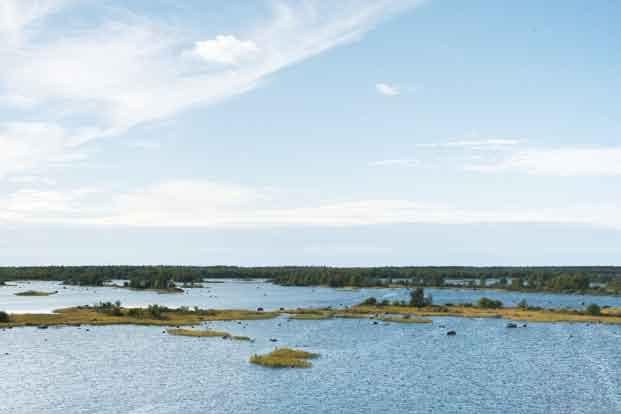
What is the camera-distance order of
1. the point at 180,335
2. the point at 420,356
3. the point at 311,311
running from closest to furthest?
the point at 420,356 < the point at 180,335 < the point at 311,311

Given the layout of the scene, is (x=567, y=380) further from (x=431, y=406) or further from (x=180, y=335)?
(x=180, y=335)

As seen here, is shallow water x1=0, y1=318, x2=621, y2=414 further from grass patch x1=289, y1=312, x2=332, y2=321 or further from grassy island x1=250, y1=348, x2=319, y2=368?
grass patch x1=289, y1=312, x2=332, y2=321

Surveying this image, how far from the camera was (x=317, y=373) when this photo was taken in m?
93.9

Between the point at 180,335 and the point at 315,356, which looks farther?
the point at 180,335

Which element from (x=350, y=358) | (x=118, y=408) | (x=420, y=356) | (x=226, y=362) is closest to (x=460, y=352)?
(x=420, y=356)

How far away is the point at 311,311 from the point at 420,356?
246 feet

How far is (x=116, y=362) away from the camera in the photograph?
102 meters

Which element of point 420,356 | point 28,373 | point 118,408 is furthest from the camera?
point 420,356

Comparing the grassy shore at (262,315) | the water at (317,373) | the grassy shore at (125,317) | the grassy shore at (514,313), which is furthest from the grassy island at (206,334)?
the grassy shore at (514,313)

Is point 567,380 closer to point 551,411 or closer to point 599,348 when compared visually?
point 551,411

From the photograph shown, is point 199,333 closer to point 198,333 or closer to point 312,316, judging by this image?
point 198,333

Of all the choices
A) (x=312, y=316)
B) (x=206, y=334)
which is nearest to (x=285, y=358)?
(x=206, y=334)

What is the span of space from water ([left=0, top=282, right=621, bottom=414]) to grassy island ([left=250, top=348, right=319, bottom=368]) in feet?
7.05

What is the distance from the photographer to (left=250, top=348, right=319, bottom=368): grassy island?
324ft
